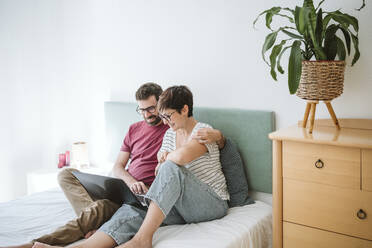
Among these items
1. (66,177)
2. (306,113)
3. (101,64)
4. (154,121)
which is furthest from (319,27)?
(101,64)

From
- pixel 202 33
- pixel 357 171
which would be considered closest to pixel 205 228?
pixel 357 171

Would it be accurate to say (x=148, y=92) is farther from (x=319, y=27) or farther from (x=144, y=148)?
(x=319, y=27)

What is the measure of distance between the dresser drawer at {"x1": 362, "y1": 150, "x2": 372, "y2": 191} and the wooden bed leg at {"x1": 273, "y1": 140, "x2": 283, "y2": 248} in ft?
1.13

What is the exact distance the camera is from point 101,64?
307 cm

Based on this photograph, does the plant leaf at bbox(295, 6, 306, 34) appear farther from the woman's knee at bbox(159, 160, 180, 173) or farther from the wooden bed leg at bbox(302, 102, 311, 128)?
the woman's knee at bbox(159, 160, 180, 173)

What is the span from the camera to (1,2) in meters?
2.93

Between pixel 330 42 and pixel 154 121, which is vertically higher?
pixel 330 42

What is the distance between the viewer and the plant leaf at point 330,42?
5.41ft

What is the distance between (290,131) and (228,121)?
55cm

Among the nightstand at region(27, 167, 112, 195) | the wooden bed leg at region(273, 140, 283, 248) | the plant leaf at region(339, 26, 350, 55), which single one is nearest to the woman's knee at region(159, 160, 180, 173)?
the wooden bed leg at region(273, 140, 283, 248)

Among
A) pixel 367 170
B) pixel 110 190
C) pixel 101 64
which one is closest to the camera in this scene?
pixel 367 170

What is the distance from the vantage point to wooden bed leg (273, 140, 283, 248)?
1649 millimetres

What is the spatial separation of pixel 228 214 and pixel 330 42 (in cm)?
99

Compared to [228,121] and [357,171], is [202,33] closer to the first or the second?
[228,121]
